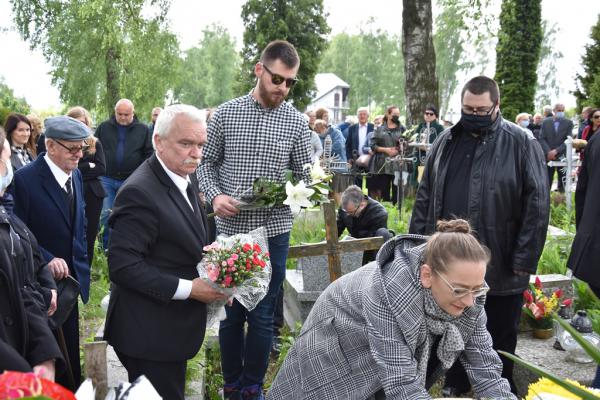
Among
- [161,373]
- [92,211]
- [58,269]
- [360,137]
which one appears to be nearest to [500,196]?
[161,373]

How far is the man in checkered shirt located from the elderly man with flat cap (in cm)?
73

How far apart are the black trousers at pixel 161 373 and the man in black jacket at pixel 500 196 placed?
6.10 ft

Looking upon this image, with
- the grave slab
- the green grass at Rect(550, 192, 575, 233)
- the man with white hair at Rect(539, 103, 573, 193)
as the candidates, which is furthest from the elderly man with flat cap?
the man with white hair at Rect(539, 103, 573, 193)

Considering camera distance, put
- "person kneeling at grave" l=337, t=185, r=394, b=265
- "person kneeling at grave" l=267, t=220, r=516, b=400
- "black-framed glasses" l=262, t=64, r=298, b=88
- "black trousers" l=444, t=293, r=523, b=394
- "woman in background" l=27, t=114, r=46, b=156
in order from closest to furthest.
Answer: "person kneeling at grave" l=267, t=220, r=516, b=400, "black-framed glasses" l=262, t=64, r=298, b=88, "black trousers" l=444, t=293, r=523, b=394, "person kneeling at grave" l=337, t=185, r=394, b=265, "woman in background" l=27, t=114, r=46, b=156

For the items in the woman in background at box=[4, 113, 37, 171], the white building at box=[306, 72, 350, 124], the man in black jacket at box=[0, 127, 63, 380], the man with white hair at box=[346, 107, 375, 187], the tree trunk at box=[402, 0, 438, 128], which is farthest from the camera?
the white building at box=[306, 72, 350, 124]

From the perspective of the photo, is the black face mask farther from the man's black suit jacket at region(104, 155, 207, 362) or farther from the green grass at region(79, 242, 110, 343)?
the green grass at region(79, 242, 110, 343)

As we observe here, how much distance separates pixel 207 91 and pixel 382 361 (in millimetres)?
65589

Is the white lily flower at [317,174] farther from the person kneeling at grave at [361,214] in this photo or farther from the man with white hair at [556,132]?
the man with white hair at [556,132]

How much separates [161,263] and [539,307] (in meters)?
3.01

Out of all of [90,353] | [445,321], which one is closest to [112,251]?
[90,353]

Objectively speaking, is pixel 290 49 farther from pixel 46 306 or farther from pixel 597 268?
pixel 597 268

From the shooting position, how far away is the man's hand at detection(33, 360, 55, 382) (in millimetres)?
2064

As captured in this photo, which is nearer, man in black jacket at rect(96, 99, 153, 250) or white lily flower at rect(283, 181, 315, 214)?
white lily flower at rect(283, 181, 315, 214)

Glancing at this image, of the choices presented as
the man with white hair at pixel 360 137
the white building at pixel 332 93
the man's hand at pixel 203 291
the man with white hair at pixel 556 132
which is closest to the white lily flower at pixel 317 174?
the man's hand at pixel 203 291
